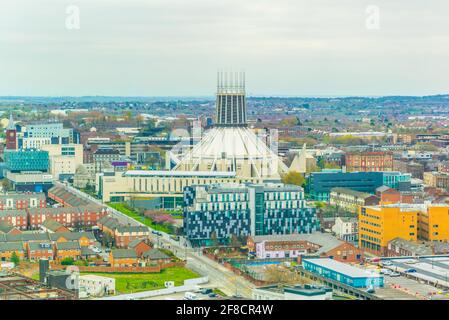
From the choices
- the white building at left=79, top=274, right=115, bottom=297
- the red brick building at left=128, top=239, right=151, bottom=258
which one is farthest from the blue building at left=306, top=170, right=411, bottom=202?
the white building at left=79, top=274, right=115, bottom=297

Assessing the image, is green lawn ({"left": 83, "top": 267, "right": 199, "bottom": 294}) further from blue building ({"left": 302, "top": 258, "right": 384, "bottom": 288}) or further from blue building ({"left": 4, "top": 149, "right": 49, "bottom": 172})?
blue building ({"left": 4, "top": 149, "right": 49, "bottom": 172})

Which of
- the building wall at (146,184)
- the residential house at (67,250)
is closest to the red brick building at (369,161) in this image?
the building wall at (146,184)

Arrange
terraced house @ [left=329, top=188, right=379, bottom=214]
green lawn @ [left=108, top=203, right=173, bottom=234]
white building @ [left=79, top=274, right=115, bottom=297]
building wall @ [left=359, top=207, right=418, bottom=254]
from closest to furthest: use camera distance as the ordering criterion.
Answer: white building @ [left=79, top=274, right=115, bottom=297], building wall @ [left=359, top=207, right=418, bottom=254], green lawn @ [left=108, top=203, right=173, bottom=234], terraced house @ [left=329, top=188, right=379, bottom=214]

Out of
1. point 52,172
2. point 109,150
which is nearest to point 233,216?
point 52,172

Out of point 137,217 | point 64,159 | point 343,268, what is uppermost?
point 64,159

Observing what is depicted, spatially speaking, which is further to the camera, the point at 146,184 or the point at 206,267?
the point at 146,184

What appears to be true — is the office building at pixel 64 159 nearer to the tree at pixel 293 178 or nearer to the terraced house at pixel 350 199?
the tree at pixel 293 178

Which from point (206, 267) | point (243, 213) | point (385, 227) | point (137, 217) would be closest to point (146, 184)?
point (137, 217)

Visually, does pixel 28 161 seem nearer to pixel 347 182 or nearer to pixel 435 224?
pixel 347 182
